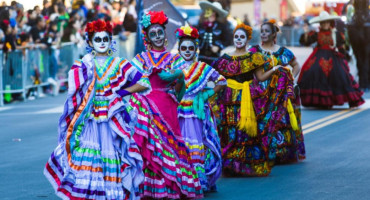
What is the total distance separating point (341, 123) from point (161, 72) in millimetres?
7931

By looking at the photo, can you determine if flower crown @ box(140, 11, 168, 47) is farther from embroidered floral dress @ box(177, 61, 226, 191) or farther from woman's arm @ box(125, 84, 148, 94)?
woman's arm @ box(125, 84, 148, 94)

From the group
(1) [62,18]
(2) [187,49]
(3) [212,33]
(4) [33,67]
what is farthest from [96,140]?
(1) [62,18]

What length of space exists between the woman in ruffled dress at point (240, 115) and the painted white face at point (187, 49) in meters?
1.14

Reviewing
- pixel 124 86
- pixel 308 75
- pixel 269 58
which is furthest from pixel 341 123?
pixel 124 86

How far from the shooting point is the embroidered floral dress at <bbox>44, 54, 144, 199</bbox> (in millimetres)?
8938

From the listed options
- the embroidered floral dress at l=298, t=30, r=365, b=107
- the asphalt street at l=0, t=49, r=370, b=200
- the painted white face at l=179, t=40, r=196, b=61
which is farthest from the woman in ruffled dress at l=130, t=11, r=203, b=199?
the embroidered floral dress at l=298, t=30, r=365, b=107

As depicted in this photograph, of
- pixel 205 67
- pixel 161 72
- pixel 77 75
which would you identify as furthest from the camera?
pixel 205 67

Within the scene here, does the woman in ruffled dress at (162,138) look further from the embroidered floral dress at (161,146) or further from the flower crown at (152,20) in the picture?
the flower crown at (152,20)

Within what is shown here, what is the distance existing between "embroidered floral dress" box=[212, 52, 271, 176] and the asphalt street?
21 centimetres

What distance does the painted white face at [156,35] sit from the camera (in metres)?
10.1

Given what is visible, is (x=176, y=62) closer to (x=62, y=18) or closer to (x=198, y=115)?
(x=198, y=115)

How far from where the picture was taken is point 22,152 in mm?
14109

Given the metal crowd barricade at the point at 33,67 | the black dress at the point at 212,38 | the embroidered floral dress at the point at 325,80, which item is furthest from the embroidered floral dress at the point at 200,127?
the metal crowd barricade at the point at 33,67

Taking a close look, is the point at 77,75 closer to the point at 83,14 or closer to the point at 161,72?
the point at 161,72
